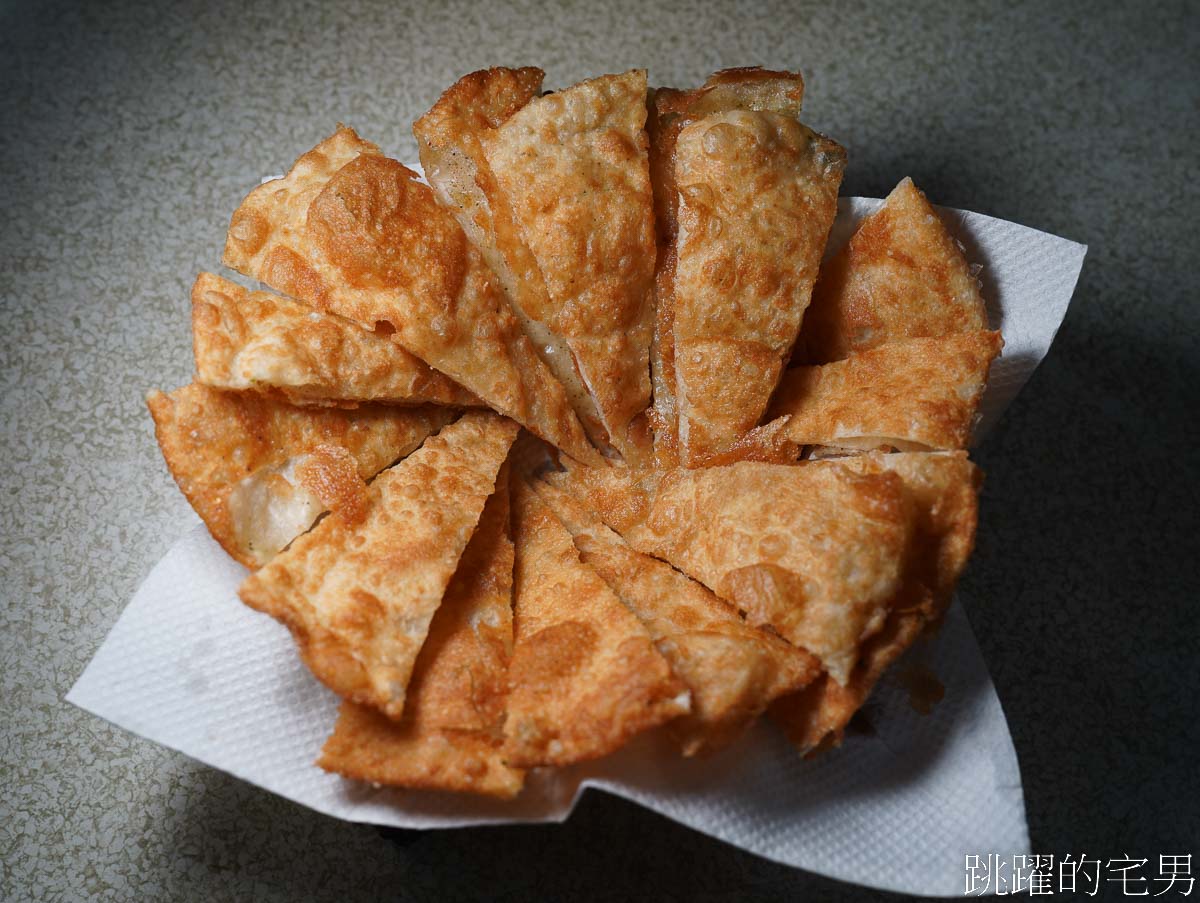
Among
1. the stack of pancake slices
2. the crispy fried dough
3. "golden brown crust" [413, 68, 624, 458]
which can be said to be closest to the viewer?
the stack of pancake slices

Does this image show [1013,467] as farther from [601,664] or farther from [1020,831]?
[601,664]

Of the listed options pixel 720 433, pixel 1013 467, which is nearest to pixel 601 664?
pixel 720 433

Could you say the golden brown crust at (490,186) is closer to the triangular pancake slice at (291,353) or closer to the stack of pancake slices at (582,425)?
the stack of pancake slices at (582,425)

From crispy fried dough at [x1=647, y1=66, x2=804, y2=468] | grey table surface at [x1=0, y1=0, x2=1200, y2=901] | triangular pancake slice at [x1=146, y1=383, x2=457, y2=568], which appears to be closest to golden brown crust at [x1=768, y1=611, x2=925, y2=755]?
crispy fried dough at [x1=647, y1=66, x2=804, y2=468]

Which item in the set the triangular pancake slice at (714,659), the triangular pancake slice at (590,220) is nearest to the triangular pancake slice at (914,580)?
the triangular pancake slice at (714,659)

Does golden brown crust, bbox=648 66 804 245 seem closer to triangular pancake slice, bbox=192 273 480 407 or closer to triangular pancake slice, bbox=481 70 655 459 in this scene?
triangular pancake slice, bbox=481 70 655 459

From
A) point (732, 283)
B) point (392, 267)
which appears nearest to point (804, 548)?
point (732, 283)

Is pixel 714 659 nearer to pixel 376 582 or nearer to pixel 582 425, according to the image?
pixel 376 582
